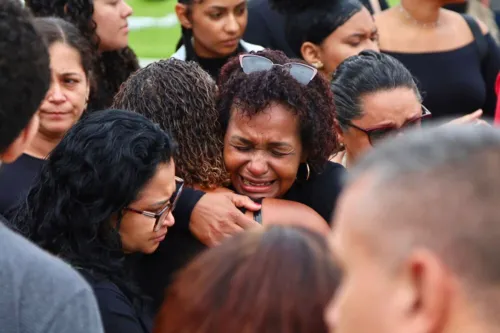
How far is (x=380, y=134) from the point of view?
3.51m

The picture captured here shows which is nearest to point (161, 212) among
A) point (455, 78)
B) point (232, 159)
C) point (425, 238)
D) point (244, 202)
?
point (244, 202)

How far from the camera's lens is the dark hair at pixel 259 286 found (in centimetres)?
171

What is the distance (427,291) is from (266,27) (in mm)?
4121

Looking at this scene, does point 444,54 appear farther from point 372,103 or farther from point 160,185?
point 160,185

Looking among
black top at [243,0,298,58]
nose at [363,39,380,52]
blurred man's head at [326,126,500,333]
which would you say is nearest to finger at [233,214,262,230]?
blurred man's head at [326,126,500,333]

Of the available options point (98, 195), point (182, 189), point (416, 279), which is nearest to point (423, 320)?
point (416, 279)

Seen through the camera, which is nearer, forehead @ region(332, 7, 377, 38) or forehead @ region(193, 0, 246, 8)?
forehead @ region(332, 7, 377, 38)

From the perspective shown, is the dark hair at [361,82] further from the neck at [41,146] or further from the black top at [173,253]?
the neck at [41,146]

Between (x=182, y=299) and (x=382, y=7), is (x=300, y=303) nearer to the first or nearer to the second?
(x=182, y=299)

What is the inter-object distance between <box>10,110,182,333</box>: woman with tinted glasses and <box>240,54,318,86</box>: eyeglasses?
0.49 meters

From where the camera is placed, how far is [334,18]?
173 inches

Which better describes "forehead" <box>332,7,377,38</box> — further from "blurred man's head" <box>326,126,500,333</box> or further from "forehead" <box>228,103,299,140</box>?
"blurred man's head" <box>326,126,500,333</box>

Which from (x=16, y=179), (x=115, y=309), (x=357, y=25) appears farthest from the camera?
(x=357, y=25)

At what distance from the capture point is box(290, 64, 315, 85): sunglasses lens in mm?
2994
